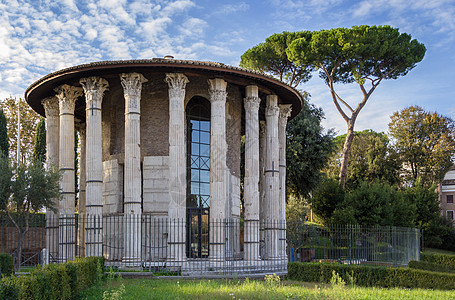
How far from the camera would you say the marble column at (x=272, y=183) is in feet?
65.7

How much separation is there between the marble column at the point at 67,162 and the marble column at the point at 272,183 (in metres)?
7.61

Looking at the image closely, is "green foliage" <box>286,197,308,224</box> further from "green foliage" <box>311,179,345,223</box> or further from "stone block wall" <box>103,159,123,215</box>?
"stone block wall" <box>103,159,123,215</box>

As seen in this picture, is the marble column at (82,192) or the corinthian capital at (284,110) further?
the corinthian capital at (284,110)

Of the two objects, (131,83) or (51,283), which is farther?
(131,83)

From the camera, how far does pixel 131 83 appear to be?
18.0 metres

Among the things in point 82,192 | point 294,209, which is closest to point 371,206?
point 294,209

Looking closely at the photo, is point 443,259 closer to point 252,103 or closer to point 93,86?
point 252,103

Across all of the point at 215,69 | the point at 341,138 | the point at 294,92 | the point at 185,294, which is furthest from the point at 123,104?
the point at 341,138

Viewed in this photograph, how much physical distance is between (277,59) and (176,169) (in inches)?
786

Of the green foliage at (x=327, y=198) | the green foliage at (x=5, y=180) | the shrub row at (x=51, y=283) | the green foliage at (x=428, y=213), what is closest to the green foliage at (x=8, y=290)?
the shrub row at (x=51, y=283)

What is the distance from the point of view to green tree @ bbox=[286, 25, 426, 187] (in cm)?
3256

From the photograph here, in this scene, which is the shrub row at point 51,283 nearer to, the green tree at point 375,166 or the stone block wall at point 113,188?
the stone block wall at point 113,188


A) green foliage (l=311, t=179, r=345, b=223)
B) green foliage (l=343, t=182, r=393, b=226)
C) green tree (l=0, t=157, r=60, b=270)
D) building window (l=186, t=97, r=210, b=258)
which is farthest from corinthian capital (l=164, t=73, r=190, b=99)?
green foliage (l=311, t=179, r=345, b=223)

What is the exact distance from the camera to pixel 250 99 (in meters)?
20.1
